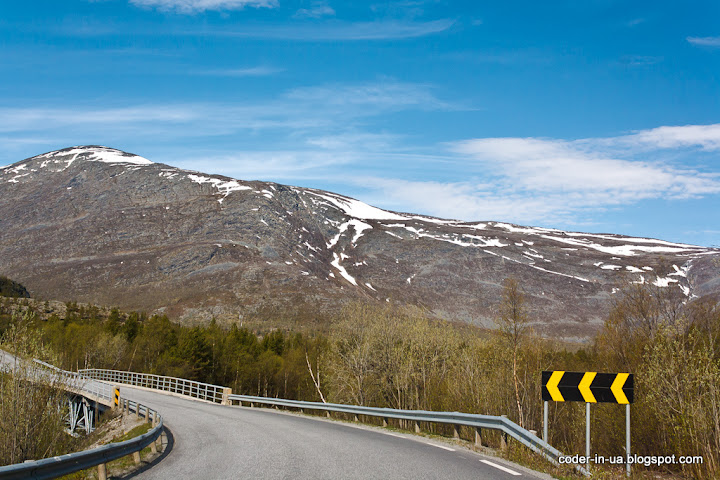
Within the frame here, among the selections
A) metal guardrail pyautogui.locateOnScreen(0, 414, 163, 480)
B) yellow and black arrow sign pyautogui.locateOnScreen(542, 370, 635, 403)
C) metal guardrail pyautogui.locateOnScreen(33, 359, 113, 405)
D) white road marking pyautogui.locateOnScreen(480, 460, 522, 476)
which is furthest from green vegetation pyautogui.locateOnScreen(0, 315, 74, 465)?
yellow and black arrow sign pyautogui.locateOnScreen(542, 370, 635, 403)

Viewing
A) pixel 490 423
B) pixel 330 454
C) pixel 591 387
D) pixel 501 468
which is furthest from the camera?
pixel 490 423

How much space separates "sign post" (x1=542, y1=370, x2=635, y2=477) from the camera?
35.4 ft

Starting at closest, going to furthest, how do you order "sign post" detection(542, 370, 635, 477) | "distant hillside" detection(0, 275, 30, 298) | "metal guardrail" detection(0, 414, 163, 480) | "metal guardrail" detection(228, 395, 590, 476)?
1. "metal guardrail" detection(0, 414, 163, 480)
2. "sign post" detection(542, 370, 635, 477)
3. "metal guardrail" detection(228, 395, 590, 476)
4. "distant hillside" detection(0, 275, 30, 298)

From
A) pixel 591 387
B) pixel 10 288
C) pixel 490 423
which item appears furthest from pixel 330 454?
pixel 10 288

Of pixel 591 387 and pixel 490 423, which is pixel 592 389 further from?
pixel 490 423

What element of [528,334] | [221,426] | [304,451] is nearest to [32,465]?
[304,451]

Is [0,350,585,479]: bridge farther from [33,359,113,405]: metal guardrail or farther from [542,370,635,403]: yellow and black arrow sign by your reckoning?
[33,359,113,405]: metal guardrail

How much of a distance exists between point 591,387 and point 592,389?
0.04m

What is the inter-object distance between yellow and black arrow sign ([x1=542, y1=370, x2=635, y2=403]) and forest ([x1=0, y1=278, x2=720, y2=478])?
1870mm

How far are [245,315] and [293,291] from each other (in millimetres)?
25499

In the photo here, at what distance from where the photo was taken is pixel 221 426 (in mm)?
20547

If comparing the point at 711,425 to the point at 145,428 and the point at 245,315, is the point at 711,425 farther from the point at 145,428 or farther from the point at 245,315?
the point at 245,315

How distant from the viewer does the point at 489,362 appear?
35312 mm

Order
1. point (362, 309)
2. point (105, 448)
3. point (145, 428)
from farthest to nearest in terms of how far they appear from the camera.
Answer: point (362, 309) < point (145, 428) < point (105, 448)
